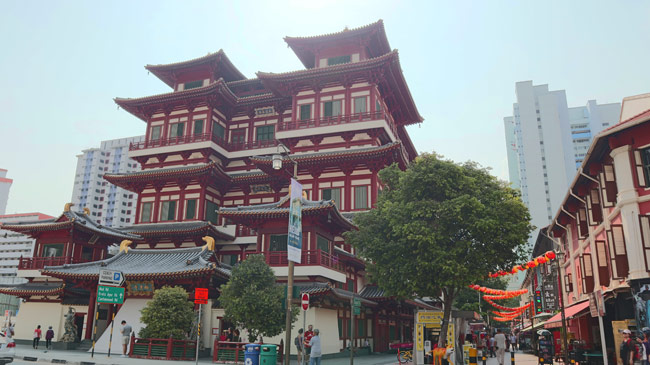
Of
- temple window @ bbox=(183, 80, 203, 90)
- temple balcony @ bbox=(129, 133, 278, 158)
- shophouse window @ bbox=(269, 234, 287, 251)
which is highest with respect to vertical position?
temple window @ bbox=(183, 80, 203, 90)

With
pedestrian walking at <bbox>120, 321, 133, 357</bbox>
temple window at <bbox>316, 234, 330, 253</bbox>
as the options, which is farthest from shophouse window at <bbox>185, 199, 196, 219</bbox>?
pedestrian walking at <bbox>120, 321, 133, 357</bbox>

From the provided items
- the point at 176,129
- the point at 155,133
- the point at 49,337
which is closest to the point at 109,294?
the point at 49,337

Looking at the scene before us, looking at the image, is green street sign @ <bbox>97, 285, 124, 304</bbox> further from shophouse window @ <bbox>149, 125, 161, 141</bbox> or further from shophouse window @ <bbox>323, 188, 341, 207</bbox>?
shophouse window @ <bbox>149, 125, 161, 141</bbox>

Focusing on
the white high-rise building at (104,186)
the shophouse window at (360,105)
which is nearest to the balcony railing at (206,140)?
the shophouse window at (360,105)

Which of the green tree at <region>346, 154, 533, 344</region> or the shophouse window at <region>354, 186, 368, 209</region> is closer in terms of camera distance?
the green tree at <region>346, 154, 533, 344</region>

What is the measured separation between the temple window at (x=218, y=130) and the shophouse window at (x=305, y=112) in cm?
880

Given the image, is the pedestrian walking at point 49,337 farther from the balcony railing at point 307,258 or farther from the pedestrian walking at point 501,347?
the pedestrian walking at point 501,347

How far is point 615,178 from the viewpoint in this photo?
21453 millimetres

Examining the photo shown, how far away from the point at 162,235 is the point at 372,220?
70.2 feet

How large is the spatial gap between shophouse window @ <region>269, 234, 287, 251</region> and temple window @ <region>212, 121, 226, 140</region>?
17.1 metres

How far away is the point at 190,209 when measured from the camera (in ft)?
140

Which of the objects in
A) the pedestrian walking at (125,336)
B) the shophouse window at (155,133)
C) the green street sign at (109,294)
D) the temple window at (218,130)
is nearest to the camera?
the green street sign at (109,294)

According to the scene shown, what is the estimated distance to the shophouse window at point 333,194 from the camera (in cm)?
3900

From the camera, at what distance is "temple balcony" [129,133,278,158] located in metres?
44.5
